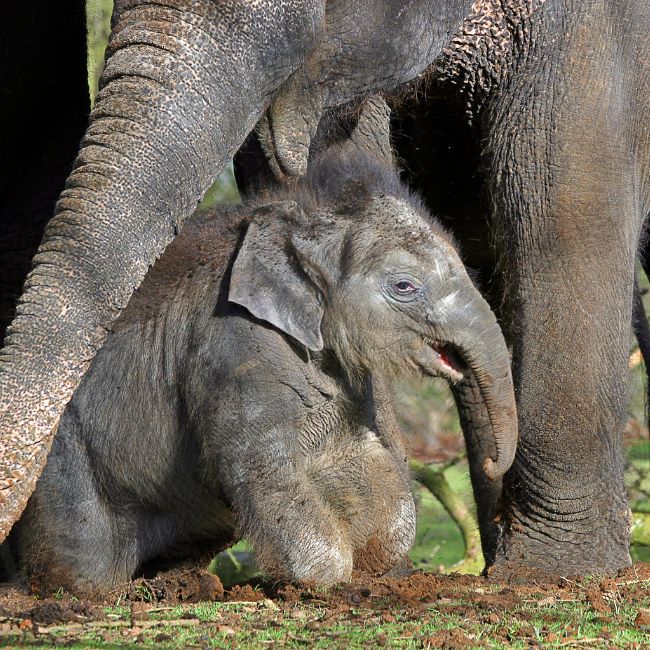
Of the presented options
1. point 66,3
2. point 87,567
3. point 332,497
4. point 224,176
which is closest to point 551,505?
point 332,497

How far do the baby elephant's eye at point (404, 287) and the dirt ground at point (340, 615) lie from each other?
912 mm

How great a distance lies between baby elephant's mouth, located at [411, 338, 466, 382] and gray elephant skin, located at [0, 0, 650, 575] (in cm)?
70

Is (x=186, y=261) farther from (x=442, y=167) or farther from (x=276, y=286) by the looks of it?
(x=442, y=167)

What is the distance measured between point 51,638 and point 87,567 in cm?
110

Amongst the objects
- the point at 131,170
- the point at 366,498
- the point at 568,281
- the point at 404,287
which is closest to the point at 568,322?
the point at 568,281

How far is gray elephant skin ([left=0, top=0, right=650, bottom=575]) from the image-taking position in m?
3.71

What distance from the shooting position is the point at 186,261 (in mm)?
4918

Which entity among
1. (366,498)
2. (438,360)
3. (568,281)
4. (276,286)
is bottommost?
(366,498)

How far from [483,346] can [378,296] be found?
0.36m

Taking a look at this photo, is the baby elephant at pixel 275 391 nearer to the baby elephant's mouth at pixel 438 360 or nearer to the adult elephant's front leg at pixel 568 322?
the baby elephant's mouth at pixel 438 360

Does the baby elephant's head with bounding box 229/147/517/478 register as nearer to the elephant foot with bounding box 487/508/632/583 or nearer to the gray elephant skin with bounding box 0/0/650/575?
the gray elephant skin with bounding box 0/0/650/575

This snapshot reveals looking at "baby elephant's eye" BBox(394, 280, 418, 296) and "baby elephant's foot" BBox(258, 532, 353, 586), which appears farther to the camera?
"baby elephant's eye" BBox(394, 280, 418, 296)

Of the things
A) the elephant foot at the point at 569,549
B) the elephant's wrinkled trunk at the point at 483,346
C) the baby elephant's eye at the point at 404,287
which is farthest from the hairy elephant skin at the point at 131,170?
the elephant foot at the point at 569,549

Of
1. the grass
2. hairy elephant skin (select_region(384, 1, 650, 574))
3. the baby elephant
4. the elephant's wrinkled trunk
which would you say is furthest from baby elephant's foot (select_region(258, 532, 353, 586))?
hairy elephant skin (select_region(384, 1, 650, 574))
